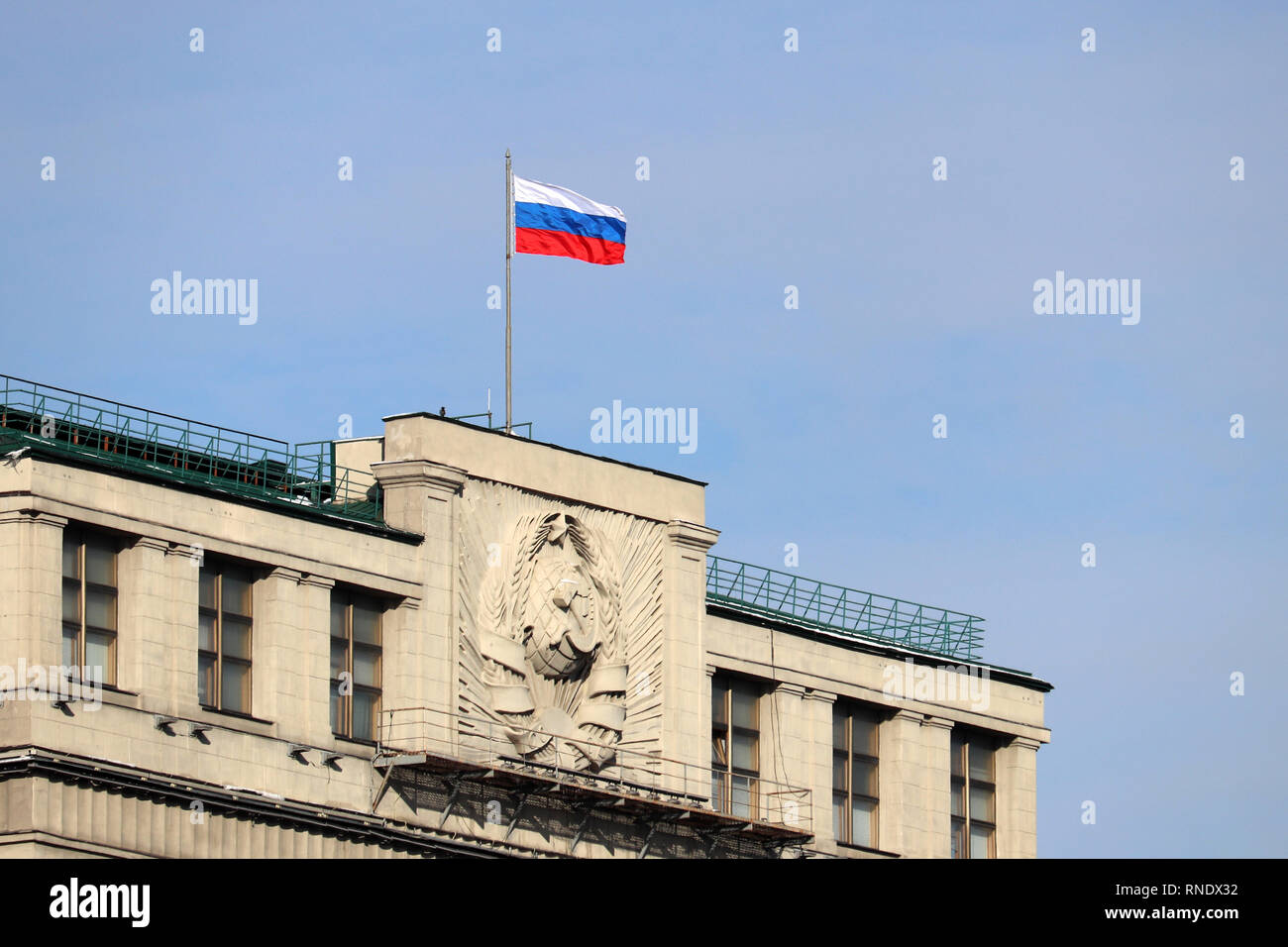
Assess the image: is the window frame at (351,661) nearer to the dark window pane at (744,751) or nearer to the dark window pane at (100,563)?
the dark window pane at (100,563)

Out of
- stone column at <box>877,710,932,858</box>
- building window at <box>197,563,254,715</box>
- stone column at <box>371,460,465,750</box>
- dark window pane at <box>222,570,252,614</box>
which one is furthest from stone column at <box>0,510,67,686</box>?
stone column at <box>877,710,932,858</box>

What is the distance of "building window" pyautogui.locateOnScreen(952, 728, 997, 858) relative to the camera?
90312 mm

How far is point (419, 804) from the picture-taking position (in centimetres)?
7456

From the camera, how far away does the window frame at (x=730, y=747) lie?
83.6 meters

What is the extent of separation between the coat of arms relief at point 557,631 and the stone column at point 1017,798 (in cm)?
1459

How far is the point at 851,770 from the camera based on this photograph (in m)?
87.6

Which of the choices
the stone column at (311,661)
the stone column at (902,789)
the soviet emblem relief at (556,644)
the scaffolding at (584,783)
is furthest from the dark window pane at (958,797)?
the stone column at (311,661)

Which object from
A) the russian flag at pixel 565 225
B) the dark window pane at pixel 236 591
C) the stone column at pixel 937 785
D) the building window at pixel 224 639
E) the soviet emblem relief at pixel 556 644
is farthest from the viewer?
the stone column at pixel 937 785

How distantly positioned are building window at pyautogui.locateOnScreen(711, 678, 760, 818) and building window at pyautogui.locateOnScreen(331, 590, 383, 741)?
11.6 m

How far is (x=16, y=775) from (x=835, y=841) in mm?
26869

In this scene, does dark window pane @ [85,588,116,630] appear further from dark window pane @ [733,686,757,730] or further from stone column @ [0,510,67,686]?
dark window pane @ [733,686,757,730]
